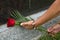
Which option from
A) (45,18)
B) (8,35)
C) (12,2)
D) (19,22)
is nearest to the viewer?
(45,18)

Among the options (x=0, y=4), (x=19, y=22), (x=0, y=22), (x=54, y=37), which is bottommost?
(x=54, y=37)

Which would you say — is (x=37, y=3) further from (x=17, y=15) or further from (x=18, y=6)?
(x=17, y=15)

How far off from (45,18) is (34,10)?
278 centimetres

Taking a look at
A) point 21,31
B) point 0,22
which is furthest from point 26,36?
point 0,22

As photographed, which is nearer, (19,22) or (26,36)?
(19,22)

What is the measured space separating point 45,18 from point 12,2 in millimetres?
2463

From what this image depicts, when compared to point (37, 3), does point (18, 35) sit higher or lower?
lower

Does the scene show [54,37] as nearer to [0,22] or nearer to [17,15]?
[17,15]

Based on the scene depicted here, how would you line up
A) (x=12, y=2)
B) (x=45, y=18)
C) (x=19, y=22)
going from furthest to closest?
(x=12, y=2), (x=19, y=22), (x=45, y=18)

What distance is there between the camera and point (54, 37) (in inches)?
75.7

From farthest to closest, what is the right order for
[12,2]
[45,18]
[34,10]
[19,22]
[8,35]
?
1. [34,10]
2. [12,2]
3. [8,35]
4. [19,22]
5. [45,18]

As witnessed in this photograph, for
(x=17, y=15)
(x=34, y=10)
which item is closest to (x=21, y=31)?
(x=34, y=10)

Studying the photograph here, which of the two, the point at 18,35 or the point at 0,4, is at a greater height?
the point at 0,4

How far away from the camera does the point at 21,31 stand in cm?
379
